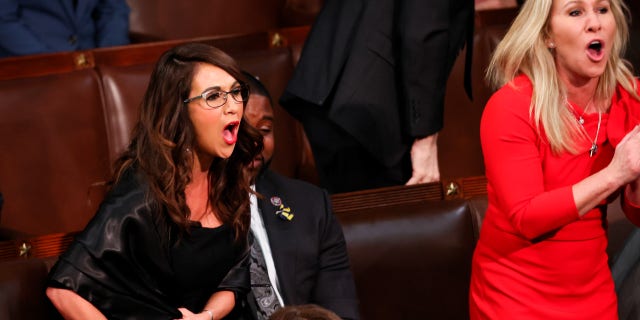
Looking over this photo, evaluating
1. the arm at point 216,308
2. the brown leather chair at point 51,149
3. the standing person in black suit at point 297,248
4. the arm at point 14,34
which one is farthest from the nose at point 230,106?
the arm at point 14,34

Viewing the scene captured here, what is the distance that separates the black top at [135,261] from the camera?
1.40 meters

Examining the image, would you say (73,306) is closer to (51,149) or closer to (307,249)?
(307,249)

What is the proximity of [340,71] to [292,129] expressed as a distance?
601 millimetres

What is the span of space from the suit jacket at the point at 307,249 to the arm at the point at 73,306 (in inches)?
11.0

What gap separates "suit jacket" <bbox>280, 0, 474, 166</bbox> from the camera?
1.87 m

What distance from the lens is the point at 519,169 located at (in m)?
1.34

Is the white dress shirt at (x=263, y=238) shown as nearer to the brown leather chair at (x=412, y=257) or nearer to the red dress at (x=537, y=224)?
the brown leather chair at (x=412, y=257)

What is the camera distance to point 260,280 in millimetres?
1586

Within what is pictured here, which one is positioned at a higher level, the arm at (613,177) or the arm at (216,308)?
the arm at (613,177)

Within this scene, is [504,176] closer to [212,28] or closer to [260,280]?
[260,280]

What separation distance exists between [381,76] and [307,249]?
0.44 meters

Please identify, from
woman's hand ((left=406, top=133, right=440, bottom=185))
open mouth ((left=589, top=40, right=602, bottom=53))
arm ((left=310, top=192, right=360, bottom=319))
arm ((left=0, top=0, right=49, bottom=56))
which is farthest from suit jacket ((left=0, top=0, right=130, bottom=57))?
open mouth ((left=589, top=40, right=602, bottom=53))

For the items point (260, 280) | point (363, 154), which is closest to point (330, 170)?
point (363, 154)

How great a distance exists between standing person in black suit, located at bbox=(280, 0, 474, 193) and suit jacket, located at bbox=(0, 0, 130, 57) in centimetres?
82
